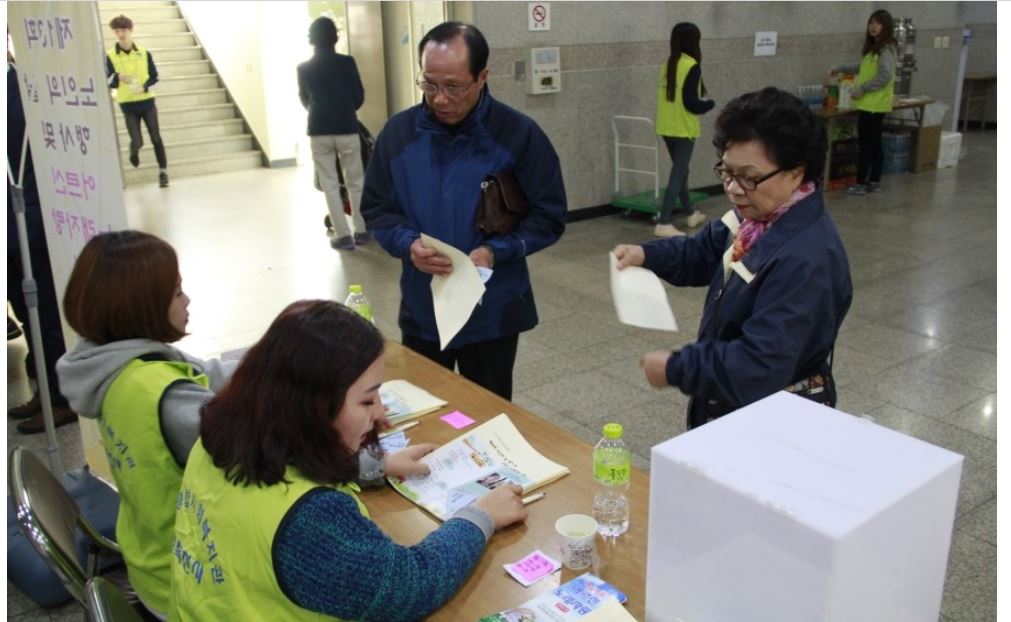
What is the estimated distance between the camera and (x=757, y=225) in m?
1.78

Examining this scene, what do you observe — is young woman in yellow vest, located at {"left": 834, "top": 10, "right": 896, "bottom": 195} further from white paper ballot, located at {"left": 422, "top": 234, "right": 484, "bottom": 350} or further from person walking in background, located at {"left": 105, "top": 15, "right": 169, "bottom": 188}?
person walking in background, located at {"left": 105, "top": 15, "right": 169, "bottom": 188}

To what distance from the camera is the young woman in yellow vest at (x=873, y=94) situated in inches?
300

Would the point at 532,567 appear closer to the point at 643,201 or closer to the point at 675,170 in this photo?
the point at 675,170

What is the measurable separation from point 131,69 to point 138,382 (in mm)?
8165

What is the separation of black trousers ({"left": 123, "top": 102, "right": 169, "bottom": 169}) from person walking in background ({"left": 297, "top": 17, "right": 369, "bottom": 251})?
10.9ft

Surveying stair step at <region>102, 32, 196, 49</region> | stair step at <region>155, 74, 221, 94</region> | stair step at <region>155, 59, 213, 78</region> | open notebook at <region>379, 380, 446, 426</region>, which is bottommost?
open notebook at <region>379, 380, 446, 426</region>

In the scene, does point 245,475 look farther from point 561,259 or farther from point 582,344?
point 561,259

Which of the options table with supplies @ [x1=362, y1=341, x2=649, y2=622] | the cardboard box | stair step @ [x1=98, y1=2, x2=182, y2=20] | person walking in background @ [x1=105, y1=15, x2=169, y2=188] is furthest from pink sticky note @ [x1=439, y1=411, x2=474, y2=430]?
stair step @ [x1=98, y1=2, x2=182, y2=20]

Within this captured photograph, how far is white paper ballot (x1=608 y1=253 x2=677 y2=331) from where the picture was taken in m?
1.90

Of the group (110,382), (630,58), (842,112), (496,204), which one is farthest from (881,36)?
→ (110,382)

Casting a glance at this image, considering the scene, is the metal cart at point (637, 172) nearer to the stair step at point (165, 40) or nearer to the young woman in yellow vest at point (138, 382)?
the young woman in yellow vest at point (138, 382)

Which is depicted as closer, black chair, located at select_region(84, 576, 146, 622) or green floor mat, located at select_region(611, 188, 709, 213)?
black chair, located at select_region(84, 576, 146, 622)

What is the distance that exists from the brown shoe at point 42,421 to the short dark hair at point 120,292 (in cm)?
226

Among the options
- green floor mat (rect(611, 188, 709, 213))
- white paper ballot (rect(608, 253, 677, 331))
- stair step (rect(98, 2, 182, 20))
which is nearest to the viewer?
white paper ballot (rect(608, 253, 677, 331))
